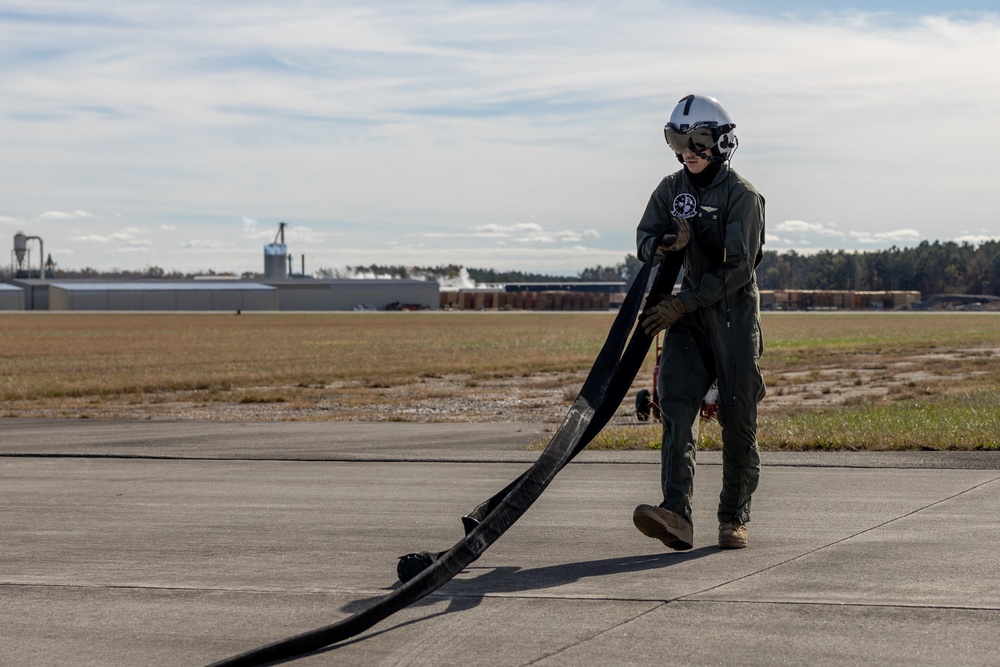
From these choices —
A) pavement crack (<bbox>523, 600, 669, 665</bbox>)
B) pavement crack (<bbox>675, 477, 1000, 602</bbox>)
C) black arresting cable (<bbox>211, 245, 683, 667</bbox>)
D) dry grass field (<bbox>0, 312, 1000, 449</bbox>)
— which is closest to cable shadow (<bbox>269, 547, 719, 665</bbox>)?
black arresting cable (<bbox>211, 245, 683, 667</bbox>)

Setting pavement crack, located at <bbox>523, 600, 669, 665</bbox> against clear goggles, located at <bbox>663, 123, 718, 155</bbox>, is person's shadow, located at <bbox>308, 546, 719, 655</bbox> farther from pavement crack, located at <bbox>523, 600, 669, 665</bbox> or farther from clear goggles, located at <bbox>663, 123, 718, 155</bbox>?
clear goggles, located at <bbox>663, 123, 718, 155</bbox>

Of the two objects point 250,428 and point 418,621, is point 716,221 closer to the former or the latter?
point 418,621

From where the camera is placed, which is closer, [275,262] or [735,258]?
[735,258]

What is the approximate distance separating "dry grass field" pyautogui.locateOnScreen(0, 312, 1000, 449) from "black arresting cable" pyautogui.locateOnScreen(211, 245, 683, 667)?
206 inches

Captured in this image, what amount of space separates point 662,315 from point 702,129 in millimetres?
938

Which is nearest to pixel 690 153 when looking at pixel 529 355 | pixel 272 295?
pixel 529 355

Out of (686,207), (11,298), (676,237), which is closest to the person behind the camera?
(676,237)

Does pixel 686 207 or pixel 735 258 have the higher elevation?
pixel 686 207

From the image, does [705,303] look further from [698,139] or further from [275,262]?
[275,262]

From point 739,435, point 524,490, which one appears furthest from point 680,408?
point 524,490

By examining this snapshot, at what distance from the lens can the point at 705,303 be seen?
6301 millimetres

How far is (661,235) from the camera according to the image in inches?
249

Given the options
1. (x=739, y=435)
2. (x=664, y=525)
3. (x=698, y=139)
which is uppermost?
(x=698, y=139)

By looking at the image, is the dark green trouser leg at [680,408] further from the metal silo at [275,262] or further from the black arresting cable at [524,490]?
the metal silo at [275,262]
